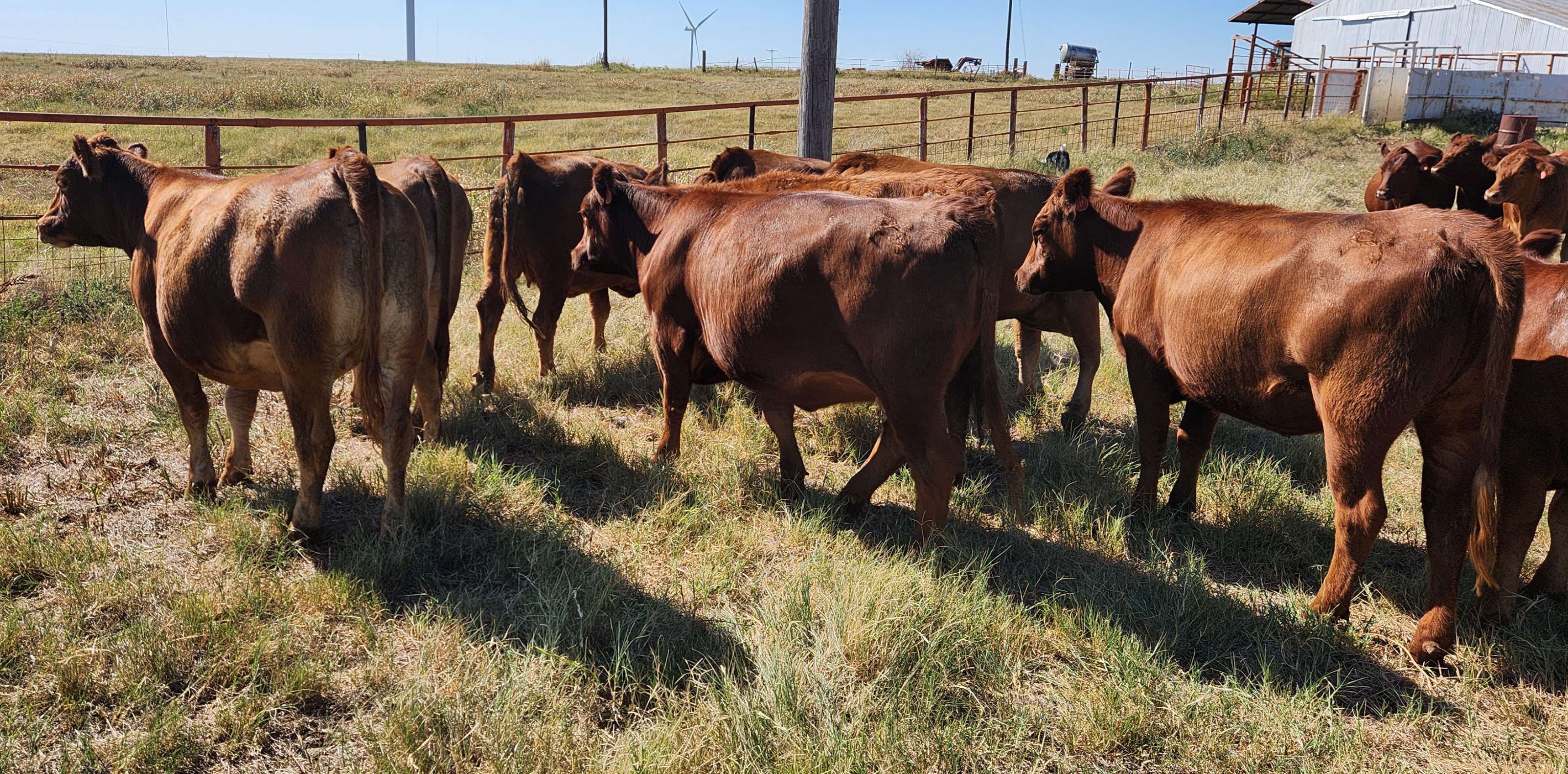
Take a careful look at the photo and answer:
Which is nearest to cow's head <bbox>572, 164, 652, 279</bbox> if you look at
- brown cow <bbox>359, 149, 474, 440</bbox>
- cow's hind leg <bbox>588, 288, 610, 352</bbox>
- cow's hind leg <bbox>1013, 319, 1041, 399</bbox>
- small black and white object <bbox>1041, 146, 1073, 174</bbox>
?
brown cow <bbox>359, 149, 474, 440</bbox>

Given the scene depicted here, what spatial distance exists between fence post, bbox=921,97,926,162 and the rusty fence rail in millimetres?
28

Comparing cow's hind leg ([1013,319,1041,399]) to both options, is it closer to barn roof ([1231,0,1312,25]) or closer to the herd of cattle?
the herd of cattle

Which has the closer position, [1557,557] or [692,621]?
[692,621]

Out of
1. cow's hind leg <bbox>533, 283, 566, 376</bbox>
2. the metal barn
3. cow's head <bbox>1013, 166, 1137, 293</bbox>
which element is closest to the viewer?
cow's head <bbox>1013, 166, 1137, 293</bbox>

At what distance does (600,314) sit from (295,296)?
3973mm

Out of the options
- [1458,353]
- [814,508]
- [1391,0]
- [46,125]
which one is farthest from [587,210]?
[1391,0]

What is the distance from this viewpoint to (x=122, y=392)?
5.96 metres

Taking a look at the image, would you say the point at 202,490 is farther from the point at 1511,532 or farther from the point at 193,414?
the point at 1511,532

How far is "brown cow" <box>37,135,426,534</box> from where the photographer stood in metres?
3.89

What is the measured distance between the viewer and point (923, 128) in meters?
15.0

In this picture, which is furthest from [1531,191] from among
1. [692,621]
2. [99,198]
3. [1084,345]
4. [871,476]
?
[99,198]

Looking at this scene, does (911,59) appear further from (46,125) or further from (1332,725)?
(1332,725)

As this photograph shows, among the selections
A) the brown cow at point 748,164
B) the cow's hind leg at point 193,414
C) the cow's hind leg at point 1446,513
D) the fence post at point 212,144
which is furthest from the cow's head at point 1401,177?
the fence post at point 212,144

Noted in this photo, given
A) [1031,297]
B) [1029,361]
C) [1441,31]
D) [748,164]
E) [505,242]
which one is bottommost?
[1029,361]
